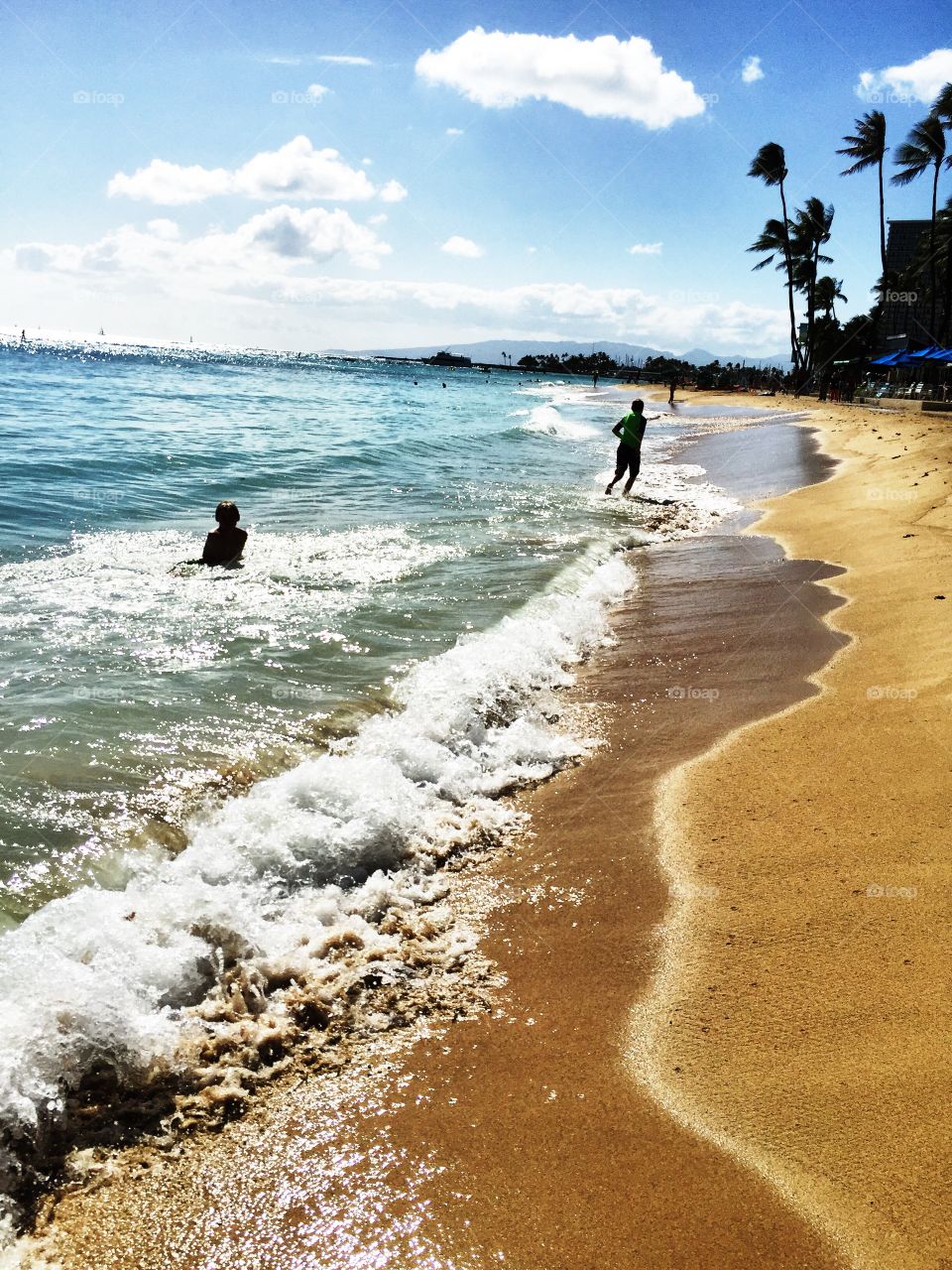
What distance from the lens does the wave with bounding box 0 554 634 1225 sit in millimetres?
2469

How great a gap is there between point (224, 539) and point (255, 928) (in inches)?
250

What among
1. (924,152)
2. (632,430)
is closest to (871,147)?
(924,152)

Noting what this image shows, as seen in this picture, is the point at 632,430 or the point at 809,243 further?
the point at 809,243

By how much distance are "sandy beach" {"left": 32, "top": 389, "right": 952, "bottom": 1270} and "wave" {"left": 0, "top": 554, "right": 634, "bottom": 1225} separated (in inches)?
9.6

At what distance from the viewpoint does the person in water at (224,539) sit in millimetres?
8727

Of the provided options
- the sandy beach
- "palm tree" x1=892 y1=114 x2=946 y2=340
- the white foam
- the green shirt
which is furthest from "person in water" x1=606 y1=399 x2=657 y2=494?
"palm tree" x1=892 y1=114 x2=946 y2=340

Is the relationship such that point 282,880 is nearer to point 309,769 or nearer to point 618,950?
point 309,769

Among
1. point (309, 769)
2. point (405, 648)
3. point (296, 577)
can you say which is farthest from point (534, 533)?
point (309, 769)

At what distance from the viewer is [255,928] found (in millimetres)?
3125

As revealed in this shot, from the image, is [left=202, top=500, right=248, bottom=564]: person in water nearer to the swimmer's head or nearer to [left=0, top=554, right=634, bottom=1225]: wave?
the swimmer's head

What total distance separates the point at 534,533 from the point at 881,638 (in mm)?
5798

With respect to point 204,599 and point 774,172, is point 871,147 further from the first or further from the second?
point 204,599

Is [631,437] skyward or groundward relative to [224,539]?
skyward

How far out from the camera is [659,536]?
462 inches
